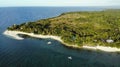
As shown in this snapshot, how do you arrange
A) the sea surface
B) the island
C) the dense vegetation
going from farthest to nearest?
the dense vegetation
the island
the sea surface

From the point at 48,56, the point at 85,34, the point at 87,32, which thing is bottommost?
the point at 48,56

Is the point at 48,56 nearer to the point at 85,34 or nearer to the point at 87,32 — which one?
the point at 85,34

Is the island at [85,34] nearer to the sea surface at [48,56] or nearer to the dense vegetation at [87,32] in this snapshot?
the dense vegetation at [87,32]

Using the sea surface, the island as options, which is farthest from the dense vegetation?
the sea surface

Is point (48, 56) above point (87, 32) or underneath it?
underneath

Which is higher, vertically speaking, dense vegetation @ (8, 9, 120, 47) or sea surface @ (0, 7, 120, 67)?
dense vegetation @ (8, 9, 120, 47)

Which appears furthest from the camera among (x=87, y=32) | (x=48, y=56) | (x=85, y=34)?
(x=87, y=32)

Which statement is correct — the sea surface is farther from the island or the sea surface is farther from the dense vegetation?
the dense vegetation

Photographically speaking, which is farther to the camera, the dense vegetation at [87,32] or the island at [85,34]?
the dense vegetation at [87,32]

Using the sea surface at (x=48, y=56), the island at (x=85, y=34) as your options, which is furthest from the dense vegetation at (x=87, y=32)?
the sea surface at (x=48, y=56)

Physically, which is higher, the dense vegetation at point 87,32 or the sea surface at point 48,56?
the dense vegetation at point 87,32

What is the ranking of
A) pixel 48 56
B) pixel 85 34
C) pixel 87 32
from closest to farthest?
pixel 48 56
pixel 85 34
pixel 87 32

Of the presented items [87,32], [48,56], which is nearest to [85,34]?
[87,32]
